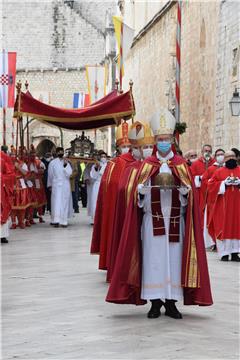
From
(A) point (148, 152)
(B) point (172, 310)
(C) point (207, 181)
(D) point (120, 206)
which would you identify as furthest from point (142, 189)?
(C) point (207, 181)

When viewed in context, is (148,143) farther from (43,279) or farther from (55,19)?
(55,19)

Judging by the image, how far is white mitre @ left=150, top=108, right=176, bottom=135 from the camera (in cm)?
810

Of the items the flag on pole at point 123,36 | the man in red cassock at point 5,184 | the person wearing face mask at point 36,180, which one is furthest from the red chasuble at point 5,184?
the flag on pole at point 123,36

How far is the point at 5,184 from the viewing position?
1432cm

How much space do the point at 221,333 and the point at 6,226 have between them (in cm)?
833

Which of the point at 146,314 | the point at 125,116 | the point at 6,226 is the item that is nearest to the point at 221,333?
the point at 146,314

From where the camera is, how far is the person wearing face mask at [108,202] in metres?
10.5

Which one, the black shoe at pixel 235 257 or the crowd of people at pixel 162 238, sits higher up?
Answer: the crowd of people at pixel 162 238

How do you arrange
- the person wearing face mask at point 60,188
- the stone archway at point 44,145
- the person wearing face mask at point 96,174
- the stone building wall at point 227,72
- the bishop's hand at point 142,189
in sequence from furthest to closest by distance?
the stone archway at point 44,145, the stone building wall at point 227,72, the person wearing face mask at point 96,174, the person wearing face mask at point 60,188, the bishop's hand at point 142,189

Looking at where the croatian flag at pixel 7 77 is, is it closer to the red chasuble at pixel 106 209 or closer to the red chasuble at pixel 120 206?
the red chasuble at pixel 106 209

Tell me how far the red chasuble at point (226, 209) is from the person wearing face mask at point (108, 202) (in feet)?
8.12

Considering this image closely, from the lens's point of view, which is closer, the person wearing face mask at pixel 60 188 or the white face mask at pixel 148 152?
the white face mask at pixel 148 152

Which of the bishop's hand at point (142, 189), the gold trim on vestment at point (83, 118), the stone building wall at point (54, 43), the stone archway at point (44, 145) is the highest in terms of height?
the stone building wall at point (54, 43)

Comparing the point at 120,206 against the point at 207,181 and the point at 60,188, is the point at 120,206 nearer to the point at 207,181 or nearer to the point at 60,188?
the point at 207,181
